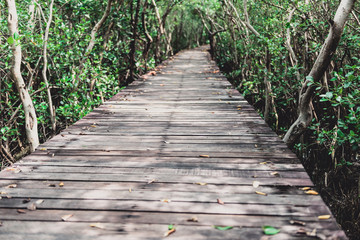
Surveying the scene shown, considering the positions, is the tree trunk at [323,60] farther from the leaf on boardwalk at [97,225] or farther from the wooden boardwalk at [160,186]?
the leaf on boardwalk at [97,225]

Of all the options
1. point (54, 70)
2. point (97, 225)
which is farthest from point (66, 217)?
point (54, 70)

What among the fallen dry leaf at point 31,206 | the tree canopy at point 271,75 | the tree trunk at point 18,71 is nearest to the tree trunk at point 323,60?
the tree canopy at point 271,75

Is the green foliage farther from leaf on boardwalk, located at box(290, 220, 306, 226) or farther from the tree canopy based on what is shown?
leaf on boardwalk, located at box(290, 220, 306, 226)

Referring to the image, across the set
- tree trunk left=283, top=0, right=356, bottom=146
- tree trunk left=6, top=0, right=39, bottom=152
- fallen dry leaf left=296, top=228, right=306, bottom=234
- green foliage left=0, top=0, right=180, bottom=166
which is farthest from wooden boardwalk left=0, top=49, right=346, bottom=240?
green foliage left=0, top=0, right=180, bottom=166

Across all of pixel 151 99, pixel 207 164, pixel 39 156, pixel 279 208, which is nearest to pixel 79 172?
pixel 39 156

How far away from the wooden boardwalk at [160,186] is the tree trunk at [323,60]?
66cm

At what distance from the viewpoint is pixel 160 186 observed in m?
2.14

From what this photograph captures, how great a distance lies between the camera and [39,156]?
8.86 ft

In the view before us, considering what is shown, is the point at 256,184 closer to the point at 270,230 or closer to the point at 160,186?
the point at 270,230

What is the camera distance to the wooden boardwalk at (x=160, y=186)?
→ 1660 mm

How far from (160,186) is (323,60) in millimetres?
2480

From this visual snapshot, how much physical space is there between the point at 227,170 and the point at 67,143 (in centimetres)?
167

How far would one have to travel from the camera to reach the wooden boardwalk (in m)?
1.66

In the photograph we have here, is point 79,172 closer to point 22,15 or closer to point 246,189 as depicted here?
point 246,189
